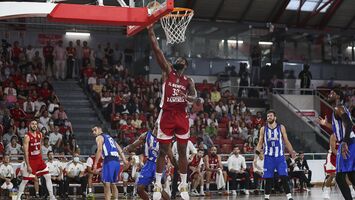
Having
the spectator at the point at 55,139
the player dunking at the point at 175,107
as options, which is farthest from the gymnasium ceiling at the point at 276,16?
the player dunking at the point at 175,107

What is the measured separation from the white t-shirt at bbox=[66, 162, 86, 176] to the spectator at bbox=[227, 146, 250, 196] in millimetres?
5363

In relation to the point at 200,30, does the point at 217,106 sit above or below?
below

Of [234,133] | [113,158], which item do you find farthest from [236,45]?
[113,158]

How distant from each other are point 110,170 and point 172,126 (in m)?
3.92

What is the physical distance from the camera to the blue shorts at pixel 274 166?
42.1ft

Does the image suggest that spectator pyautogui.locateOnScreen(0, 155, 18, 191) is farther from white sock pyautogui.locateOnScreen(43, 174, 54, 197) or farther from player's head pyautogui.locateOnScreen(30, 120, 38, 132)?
player's head pyautogui.locateOnScreen(30, 120, 38, 132)

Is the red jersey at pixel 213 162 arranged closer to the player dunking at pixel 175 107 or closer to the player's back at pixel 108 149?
the player's back at pixel 108 149

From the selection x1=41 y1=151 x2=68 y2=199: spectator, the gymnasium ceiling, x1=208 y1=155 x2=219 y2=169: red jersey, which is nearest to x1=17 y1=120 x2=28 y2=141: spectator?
x1=41 y1=151 x2=68 y2=199: spectator

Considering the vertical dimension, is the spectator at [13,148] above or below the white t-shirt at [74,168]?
above

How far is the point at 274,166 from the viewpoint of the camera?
1291 centimetres

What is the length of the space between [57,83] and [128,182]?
34.1 feet

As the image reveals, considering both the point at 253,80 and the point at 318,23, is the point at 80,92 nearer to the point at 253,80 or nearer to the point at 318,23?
the point at 253,80

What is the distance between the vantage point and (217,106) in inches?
1056

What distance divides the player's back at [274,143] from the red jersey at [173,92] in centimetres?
389
